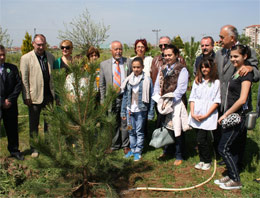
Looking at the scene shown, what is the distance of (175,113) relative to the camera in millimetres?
3701

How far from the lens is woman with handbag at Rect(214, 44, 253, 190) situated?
2.92m

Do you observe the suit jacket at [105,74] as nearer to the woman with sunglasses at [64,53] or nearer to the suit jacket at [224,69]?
the woman with sunglasses at [64,53]

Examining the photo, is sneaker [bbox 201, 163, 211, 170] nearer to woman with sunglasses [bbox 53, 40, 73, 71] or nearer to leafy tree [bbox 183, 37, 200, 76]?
woman with sunglasses [bbox 53, 40, 73, 71]

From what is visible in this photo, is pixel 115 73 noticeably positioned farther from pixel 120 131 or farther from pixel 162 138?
pixel 162 138

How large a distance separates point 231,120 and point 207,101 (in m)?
0.55

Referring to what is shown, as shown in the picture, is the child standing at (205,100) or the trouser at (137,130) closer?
the child standing at (205,100)

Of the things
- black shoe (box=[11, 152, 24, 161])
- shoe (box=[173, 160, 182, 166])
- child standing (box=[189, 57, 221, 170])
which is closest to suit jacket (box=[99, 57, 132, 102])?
child standing (box=[189, 57, 221, 170])

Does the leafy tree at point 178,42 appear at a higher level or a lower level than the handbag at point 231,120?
higher

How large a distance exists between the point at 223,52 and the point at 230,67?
29 cm

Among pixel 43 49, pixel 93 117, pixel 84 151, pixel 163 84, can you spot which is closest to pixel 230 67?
pixel 163 84

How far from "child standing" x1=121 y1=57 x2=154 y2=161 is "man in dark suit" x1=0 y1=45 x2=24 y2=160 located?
1.82 metres

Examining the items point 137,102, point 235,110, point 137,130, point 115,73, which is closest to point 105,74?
point 115,73

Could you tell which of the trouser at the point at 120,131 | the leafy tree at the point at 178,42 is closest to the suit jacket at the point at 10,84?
the trouser at the point at 120,131

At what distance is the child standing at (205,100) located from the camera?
134 inches
